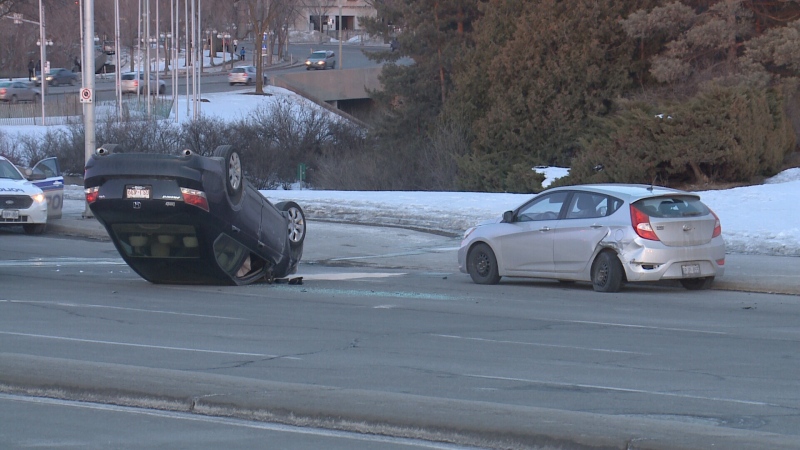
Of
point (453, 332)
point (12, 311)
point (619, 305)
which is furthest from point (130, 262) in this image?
point (619, 305)

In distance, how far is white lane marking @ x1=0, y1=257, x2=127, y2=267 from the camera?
57.7 ft

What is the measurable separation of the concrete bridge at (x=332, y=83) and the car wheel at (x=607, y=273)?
65.2 m

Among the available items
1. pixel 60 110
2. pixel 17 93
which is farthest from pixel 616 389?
pixel 17 93

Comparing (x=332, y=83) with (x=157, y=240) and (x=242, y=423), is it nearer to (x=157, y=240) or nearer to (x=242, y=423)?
(x=157, y=240)

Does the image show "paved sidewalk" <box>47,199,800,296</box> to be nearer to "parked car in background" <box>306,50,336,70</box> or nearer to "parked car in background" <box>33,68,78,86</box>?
"parked car in background" <box>33,68,78,86</box>

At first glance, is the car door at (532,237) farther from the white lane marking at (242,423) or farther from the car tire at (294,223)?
the white lane marking at (242,423)

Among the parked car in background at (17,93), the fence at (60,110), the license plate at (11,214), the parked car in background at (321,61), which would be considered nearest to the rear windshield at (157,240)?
the license plate at (11,214)

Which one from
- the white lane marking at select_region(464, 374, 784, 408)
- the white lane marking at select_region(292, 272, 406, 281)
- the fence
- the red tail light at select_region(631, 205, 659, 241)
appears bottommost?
the white lane marking at select_region(292, 272, 406, 281)

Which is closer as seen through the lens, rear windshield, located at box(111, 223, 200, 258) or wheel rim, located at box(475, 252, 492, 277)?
rear windshield, located at box(111, 223, 200, 258)

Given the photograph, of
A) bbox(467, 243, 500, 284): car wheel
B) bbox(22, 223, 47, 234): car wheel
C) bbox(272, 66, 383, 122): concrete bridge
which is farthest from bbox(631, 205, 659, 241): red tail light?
bbox(272, 66, 383, 122): concrete bridge

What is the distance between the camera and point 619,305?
13094 millimetres

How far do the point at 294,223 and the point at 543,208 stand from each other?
3808 mm

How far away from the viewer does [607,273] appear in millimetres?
14148

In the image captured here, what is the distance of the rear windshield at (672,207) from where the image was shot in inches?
548
